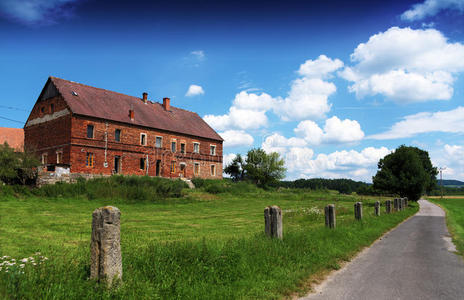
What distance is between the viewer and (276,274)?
248 inches

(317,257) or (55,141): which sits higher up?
(55,141)

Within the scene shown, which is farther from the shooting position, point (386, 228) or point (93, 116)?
point (93, 116)

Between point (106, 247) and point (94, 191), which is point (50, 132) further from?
point (106, 247)

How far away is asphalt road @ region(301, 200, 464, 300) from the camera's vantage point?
18.8 ft

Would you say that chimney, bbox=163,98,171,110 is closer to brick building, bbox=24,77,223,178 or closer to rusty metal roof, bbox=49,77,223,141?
brick building, bbox=24,77,223,178

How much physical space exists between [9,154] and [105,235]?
24.3m

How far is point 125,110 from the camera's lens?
137 ft

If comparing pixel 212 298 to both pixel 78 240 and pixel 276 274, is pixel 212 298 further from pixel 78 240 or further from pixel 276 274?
pixel 78 240

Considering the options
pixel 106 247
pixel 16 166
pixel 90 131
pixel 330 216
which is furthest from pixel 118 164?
pixel 106 247

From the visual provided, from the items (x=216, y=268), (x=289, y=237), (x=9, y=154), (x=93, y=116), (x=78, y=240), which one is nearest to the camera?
(x=216, y=268)

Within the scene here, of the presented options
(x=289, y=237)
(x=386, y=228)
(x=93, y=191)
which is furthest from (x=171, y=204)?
(x=289, y=237)

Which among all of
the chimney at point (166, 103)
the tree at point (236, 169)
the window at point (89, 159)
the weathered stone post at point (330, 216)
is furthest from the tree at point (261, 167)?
the weathered stone post at point (330, 216)

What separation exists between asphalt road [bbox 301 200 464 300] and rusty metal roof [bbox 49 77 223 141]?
33.7 m

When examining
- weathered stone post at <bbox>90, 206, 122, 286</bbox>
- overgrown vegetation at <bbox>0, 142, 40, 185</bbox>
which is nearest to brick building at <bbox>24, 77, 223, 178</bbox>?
overgrown vegetation at <bbox>0, 142, 40, 185</bbox>
